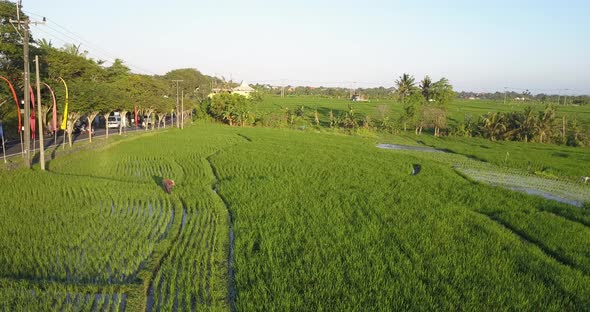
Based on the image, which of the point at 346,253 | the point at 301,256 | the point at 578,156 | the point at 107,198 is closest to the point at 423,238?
the point at 346,253

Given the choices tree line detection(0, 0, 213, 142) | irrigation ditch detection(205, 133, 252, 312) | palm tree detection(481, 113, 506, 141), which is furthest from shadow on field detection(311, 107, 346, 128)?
irrigation ditch detection(205, 133, 252, 312)

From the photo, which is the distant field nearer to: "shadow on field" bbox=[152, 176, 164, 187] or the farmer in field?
"shadow on field" bbox=[152, 176, 164, 187]

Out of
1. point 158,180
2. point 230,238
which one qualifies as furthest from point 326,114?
point 230,238

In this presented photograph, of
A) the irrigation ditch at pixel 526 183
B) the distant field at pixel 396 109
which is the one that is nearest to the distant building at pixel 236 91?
the distant field at pixel 396 109

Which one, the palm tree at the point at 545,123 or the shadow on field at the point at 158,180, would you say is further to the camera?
the palm tree at the point at 545,123

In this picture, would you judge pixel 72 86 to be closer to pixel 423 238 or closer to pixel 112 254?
pixel 112 254

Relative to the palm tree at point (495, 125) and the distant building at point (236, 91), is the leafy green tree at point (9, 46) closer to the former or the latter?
the distant building at point (236, 91)

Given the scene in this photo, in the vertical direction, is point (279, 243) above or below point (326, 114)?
below

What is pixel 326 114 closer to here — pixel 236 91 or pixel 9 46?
pixel 236 91
